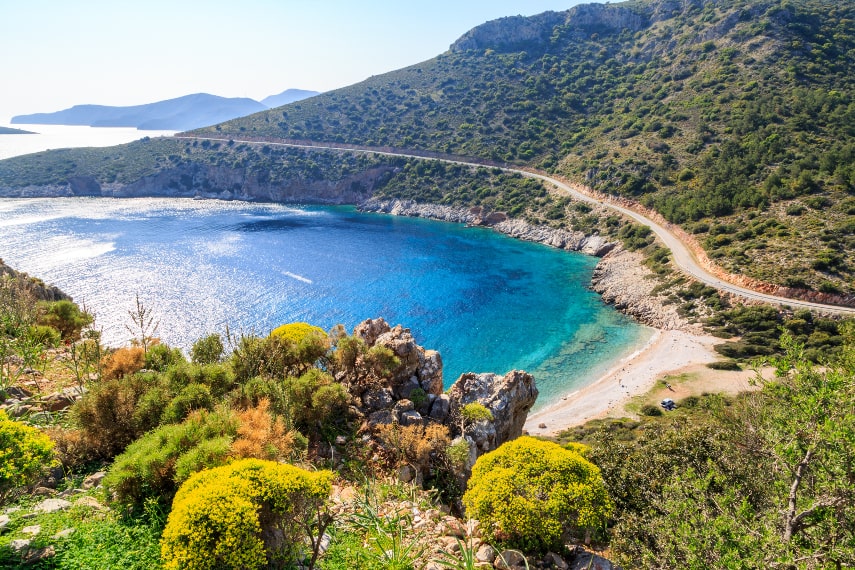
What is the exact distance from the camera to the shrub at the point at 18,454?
7504mm

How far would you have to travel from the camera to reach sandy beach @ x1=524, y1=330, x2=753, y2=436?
37.9 metres

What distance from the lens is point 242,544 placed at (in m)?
7.62

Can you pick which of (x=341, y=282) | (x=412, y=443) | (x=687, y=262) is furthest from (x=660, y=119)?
(x=412, y=443)

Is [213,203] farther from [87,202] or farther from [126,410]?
[126,410]

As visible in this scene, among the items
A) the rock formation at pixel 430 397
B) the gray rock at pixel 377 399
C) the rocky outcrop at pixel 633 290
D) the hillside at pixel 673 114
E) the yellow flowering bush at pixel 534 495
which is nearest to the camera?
the yellow flowering bush at pixel 534 495

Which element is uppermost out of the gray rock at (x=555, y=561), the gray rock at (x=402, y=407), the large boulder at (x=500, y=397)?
the gray rock at (x=402, y=407)

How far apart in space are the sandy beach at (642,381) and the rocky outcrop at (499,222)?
32479 mm

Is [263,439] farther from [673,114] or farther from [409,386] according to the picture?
[673,114]

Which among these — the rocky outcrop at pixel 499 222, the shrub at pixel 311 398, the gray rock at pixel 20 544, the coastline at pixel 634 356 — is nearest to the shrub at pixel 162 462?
the gray rock at pixel 20 544

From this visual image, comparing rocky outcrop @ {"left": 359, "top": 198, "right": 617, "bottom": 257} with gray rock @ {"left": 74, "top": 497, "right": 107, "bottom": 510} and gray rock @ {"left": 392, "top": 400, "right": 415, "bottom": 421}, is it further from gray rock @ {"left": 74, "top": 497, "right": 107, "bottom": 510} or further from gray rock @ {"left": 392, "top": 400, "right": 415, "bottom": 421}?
gray rock @ {"left": 74, "top": 497, "right": 107, "bottom": 510}

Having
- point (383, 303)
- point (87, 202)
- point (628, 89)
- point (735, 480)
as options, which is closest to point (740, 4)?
point (628, 89)

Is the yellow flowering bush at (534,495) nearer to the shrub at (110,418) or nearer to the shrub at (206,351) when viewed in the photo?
the shrub at (110,418)

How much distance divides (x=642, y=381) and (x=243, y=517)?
4396 cm

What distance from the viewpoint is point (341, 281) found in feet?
225
